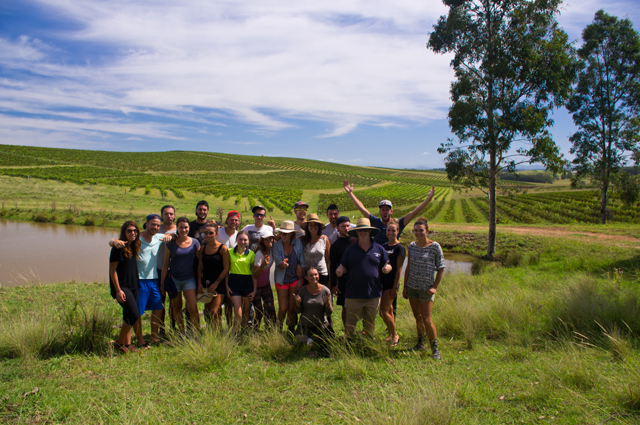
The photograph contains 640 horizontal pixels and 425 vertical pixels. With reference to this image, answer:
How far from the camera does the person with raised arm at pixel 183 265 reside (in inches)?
196

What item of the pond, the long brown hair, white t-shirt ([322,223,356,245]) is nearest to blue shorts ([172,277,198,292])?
the long brown hair

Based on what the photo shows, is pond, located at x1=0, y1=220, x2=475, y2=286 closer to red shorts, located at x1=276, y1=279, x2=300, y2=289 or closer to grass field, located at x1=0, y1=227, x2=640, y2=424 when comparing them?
grass field, located at x1=0, y1=227, x2=640, y2=424

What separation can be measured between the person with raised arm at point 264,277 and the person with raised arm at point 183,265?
0.88 m

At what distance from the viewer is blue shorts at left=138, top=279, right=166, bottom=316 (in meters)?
4.79

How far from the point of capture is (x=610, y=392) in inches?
135

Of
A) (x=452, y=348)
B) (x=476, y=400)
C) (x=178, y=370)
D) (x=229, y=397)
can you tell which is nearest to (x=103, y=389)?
(x=178, y=370)

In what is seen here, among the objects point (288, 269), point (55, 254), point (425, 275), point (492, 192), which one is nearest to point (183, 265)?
point (288, 269)

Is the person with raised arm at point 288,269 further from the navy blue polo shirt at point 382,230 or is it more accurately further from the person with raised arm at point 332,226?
the navy blue polo shirt at point 382,230

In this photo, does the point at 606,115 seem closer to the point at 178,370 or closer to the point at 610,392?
the point at 610,392

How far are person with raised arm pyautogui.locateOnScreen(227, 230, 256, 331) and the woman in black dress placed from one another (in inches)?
48.7

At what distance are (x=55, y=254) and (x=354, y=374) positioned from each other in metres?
18.4

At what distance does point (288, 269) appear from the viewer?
5.13 meters

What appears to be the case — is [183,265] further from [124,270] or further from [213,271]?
[124,270]

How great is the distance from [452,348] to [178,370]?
147 inches
